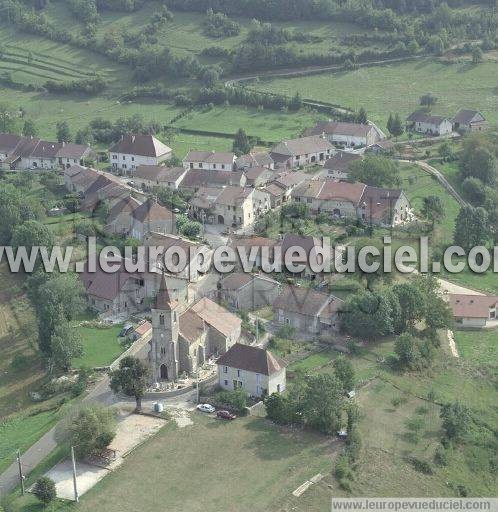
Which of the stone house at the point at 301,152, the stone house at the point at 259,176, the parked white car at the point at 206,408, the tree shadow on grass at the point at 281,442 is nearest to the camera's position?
the tree shadow on grass at the point at 281,442

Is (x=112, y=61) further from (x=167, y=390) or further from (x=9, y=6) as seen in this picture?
(x=167, y=390)

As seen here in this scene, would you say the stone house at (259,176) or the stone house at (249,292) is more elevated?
the stone house at (259,176)

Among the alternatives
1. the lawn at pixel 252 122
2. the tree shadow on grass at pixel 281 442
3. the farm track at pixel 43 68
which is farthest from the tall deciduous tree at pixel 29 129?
the tree shadow on grass at pixel 281 442

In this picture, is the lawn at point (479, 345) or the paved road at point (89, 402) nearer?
the paved road at point (89, 402)

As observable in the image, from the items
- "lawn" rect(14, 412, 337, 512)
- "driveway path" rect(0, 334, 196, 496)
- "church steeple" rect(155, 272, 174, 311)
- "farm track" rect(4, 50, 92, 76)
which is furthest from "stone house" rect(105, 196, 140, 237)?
"farm track" rect(4, 50, 92, 76)

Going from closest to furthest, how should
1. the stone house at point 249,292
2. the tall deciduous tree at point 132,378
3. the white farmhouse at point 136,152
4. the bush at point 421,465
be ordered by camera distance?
the bush at point 421,465
the tall deciduous tree at point 132,378
the stone house at point 249,292
the white farmhouse at point 136,152

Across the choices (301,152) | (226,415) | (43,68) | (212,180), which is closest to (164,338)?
(226,415)

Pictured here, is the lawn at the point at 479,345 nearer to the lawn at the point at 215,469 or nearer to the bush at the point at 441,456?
the bush at the point at 441,456

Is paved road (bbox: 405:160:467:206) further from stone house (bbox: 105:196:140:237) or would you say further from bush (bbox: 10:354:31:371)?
bush (bbox: 10:354:31:371)
